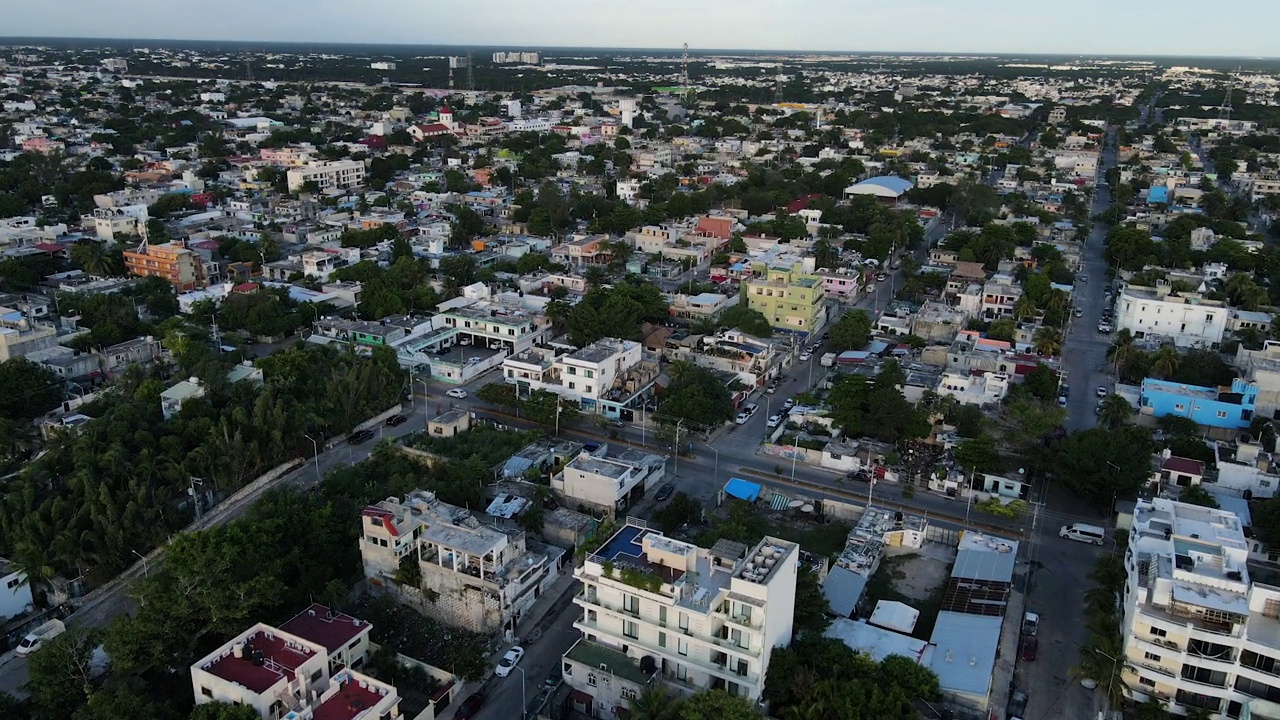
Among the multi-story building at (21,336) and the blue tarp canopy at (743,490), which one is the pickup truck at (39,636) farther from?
the blue tarp canopy at (743,490)

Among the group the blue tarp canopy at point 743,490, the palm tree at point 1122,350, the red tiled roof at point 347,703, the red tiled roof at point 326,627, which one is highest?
the palm tree at point 1122,350

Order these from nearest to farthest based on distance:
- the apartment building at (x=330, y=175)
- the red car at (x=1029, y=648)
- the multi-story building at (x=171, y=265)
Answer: the red car at (x=1029, y=648), the multi-story building at (x=171, y=265), the apartment building at (x=330, y=175)

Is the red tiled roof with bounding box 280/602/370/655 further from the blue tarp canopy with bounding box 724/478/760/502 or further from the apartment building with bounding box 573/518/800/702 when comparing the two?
the blue tarp canopy with bounding box 724/478/760/502

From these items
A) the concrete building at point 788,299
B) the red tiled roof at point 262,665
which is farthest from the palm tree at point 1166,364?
the red tiled roof at point 262,665

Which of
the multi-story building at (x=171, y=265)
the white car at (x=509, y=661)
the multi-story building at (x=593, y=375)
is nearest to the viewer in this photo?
the white car at (x=509, y=661)

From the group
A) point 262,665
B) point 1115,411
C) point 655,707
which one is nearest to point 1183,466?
point 1115,411

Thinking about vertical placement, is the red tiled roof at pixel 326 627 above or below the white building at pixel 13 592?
above

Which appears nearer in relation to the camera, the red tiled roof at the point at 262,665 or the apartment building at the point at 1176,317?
the red tiled roof at the point at 262,665

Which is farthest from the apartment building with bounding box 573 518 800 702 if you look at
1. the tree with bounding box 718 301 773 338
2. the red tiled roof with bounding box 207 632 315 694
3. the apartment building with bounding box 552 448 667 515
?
the tree with bounding box 718 301 773 338

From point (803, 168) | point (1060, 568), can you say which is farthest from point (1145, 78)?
point (1060, 568)
